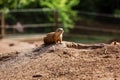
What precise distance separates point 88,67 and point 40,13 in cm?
1539

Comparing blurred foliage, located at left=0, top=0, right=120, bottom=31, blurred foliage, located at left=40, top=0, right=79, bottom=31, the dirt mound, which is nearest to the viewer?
the dirt mound

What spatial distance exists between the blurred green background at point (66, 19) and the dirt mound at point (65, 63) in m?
8.98

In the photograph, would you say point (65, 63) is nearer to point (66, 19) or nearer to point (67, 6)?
point (66, 19)

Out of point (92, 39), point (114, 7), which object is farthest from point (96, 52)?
point (114, 7)

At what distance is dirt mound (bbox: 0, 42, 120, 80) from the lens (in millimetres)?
7238

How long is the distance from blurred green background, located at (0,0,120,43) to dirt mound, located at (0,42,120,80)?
29.5 feet

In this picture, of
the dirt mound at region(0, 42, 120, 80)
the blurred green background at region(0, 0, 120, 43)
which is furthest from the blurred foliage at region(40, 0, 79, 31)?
the dirt mound at region(0, 42, 120, 80)

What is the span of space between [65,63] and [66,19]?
43.0ft

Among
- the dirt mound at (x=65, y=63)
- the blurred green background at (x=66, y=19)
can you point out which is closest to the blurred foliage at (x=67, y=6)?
the blurred green background at (x=66, y=19)

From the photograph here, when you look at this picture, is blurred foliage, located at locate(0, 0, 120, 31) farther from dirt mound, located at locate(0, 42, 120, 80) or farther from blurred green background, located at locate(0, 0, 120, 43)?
dirt mound, located at locate(0, 42, 120, 80)

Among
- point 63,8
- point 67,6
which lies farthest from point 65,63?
point 67,6

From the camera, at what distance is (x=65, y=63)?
7789mm

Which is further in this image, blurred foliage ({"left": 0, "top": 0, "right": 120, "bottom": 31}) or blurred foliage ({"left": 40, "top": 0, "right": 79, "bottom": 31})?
blurred foliage ({"left": 40, "top": 0, "right": 79, "bottom": 31})

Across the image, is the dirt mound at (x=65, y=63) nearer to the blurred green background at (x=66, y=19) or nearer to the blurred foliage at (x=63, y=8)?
the blurred green background at (x=66, y=19)
